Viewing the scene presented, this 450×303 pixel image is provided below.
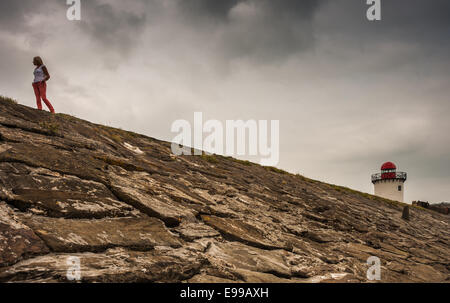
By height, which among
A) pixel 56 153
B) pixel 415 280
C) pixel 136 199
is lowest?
pixel 415 280

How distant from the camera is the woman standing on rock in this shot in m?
9.38

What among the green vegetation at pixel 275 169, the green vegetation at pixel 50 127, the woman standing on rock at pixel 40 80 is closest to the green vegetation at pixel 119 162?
the green vegetation at pixel 50 127

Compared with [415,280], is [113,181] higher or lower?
higher

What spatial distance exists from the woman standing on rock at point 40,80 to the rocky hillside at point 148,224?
4.94 ft

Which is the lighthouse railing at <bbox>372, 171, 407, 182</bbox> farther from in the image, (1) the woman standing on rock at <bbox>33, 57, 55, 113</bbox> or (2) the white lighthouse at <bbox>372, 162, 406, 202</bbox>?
(1) the woman standing on rock at <bbox>33, 57, 55, 113</bbox>

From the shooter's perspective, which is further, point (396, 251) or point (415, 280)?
point (396, 251)

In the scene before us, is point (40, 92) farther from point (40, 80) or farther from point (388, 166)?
point (388, 166)

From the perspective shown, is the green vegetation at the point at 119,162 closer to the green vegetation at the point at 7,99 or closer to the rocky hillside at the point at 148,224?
the rocky hillside at the point at 148,224

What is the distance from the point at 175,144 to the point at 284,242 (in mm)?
7894

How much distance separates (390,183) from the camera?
1865 inches
